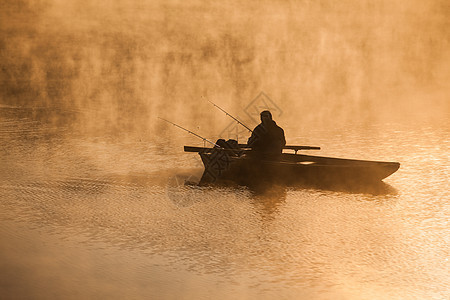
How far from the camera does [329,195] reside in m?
12.2

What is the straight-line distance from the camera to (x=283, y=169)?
42.5ft

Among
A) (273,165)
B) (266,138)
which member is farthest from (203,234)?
(266,138)

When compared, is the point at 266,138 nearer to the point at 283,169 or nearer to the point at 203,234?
the point at 283,169

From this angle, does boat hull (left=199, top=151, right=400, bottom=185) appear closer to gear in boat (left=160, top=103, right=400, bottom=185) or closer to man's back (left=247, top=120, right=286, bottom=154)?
gear in boat (left=160, top=103, right=400, bottom=185)

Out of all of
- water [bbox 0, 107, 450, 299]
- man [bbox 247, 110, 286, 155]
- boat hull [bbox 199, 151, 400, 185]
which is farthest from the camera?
man [bbox 247, 110, 286, 155]

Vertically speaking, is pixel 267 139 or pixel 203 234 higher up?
pixel 267 139

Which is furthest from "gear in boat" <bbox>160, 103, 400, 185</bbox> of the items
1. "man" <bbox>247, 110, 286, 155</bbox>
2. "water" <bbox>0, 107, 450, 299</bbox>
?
"water" <bbox>0, 107, 450, 299</bbox>

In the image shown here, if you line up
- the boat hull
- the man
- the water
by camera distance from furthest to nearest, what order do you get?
1. the man
2. the boat hull
3. the water

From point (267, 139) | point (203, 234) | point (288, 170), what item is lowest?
point (203, 234)

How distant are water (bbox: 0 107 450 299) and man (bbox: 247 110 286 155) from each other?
91 centimetres

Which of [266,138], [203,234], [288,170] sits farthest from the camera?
[266,138]

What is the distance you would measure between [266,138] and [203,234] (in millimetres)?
4034

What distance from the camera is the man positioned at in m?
13.4

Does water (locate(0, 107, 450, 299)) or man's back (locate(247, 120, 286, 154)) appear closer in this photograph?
water (locate(0, 107, 450, 299))
